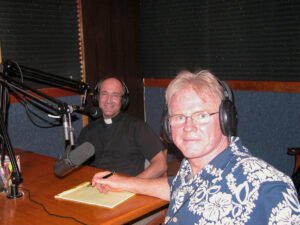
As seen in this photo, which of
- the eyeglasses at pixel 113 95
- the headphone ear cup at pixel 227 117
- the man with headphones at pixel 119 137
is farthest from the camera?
the eyeglasses at pixel 113 95

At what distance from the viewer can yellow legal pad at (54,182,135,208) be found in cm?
160

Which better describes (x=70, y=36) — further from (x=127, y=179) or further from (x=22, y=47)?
(x=127, y=179)

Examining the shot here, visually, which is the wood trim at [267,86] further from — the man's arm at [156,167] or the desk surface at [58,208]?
the desk surface at [58,208]

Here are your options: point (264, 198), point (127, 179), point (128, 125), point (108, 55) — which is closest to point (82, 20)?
point (108, 55)

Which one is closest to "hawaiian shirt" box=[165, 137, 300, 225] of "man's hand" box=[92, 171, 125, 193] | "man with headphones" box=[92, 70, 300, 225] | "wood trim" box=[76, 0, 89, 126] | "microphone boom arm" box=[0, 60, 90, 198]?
"man with headphones" box=[92, 70, 300, 225]

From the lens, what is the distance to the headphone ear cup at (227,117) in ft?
4.15

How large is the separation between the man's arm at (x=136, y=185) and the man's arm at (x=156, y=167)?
0.64 meters

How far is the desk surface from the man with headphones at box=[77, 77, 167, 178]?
681 mm

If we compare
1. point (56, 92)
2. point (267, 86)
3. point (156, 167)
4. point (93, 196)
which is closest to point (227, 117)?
point (93, 196)

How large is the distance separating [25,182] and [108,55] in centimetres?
200

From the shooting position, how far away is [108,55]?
12.1ft

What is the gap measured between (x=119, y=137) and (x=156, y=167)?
43cm

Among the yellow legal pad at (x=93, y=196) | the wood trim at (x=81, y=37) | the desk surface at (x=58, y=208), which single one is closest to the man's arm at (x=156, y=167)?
the desk surface at (x=58, y=208)

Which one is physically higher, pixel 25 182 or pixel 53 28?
pixel 53 28
